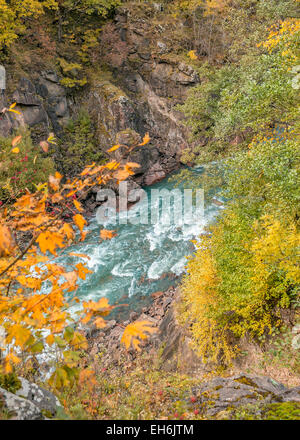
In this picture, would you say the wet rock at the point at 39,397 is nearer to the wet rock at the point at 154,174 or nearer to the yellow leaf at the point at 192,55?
the wet rock at the point at 154,174

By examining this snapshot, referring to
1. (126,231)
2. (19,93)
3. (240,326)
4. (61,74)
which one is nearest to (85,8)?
(61,74)

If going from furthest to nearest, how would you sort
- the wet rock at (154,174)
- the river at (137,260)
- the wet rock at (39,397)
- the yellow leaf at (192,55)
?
1. the yellow leaf at (192,55)
2. the wet rock at (154,174)
3. the river at (137,260)
4. the wet rock at (39,397)

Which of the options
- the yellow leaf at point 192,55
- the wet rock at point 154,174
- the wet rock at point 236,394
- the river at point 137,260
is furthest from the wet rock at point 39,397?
the yellow leaf at point 192,55

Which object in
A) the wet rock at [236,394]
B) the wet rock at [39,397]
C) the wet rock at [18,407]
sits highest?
the wet rock at [18,407]

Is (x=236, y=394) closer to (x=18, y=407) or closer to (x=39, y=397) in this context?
(x=39, y=397)

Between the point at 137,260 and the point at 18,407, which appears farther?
the point at 137,260

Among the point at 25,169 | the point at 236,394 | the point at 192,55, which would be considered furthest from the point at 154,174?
the point at 236,394
